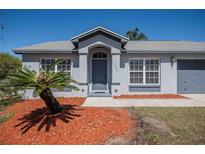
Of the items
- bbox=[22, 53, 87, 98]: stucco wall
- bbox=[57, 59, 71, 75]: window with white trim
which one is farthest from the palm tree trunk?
bbox=[57, 59, 71, 75]: window with white trim

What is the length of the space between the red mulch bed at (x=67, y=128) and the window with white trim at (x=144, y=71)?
6218mm

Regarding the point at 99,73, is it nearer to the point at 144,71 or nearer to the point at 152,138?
the point at 144,71

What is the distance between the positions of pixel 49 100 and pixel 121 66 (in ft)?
23.9

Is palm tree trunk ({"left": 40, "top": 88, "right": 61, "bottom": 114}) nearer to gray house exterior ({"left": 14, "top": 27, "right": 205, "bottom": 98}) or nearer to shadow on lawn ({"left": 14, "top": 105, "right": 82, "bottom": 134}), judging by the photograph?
shadow on lawn ({"left": 14, "top": 105, "right": 82, "bottom": 134})

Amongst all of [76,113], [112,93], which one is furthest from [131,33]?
[76,113]

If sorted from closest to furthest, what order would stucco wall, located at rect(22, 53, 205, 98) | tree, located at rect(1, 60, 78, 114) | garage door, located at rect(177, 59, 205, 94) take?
1. tree, located at rect(1, 60, 78, 114)
2. stucco wall, located at rect(22, 53, 205, 98)
3. garage door, located at rect(177, 59, 205, 94)

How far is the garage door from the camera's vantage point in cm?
1327

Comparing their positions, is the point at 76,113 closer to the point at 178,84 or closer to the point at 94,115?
the point at 94,115

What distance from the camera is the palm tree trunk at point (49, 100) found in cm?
659

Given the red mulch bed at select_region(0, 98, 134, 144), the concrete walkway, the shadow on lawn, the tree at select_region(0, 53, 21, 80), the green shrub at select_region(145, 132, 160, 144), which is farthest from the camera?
the tree at select_region(0, 53, 21, 80)

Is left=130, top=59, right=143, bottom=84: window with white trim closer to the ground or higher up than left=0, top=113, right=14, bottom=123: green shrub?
higher up

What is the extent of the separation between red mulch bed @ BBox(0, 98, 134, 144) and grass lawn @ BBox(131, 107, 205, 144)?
60 cm

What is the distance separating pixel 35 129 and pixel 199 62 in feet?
42.9

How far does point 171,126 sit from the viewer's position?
6062 millimetres
